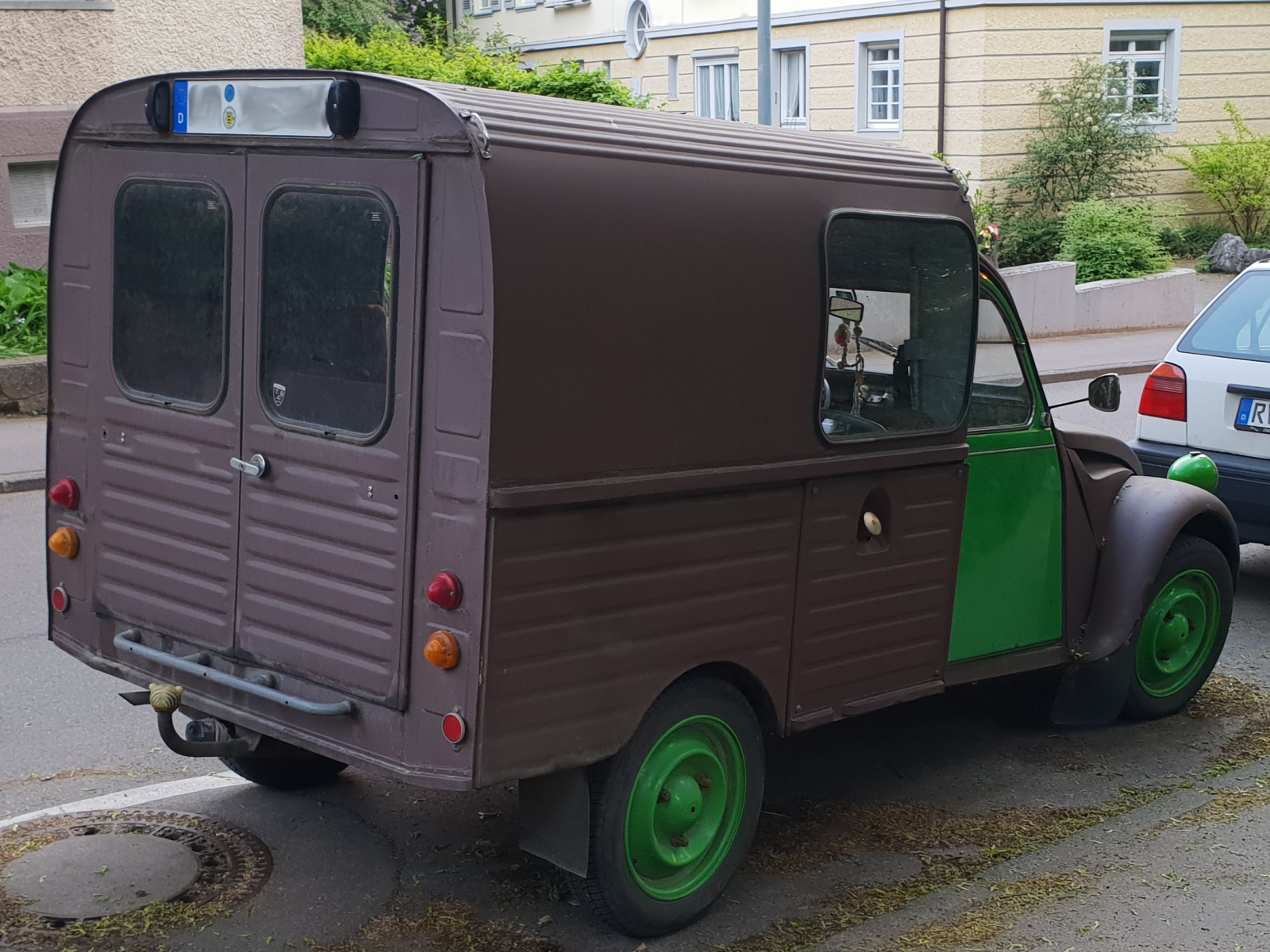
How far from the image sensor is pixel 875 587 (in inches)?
181

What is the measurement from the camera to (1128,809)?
5.09 m

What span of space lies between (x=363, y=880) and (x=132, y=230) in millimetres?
2047

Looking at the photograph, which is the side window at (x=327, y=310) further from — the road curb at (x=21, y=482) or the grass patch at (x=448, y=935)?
the road curb at (x=21, y=482)

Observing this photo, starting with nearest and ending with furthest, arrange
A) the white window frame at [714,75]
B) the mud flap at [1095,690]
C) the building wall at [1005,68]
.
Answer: the mud flap at [1095,690], the building wall at [1005,68], the white window frame at [714,75]

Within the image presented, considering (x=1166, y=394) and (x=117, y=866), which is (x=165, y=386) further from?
Result: (x=1166, y=394)

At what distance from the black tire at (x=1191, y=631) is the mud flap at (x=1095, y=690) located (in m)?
0.06

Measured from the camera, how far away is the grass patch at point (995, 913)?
4066mm

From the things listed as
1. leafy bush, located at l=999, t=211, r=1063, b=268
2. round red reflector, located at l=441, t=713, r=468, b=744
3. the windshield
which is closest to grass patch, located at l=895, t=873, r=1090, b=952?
round red reflector, located at l=441, t=713, r=468, b=744

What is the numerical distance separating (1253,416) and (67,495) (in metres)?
5.79

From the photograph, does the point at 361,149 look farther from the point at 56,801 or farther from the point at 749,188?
the point at 56,801

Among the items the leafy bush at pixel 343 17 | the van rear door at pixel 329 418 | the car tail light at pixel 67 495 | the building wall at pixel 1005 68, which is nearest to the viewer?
the van rear door at pixel 329 418

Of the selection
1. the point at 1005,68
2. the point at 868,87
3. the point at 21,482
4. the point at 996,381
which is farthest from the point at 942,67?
the point at 996,381

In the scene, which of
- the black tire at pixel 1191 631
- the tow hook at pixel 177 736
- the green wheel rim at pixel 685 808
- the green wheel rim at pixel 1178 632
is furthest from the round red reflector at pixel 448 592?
the green wheel rim at pixel 1178 632

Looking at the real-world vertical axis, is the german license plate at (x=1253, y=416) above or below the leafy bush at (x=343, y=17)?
below
